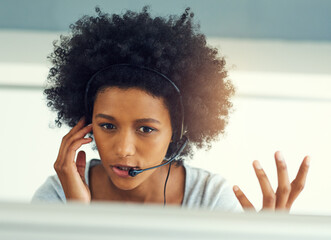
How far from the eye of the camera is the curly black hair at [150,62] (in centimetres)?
136

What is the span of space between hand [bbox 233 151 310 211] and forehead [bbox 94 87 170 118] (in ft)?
1.09

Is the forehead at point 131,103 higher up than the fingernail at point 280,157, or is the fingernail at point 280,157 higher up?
the forehead at point 131,103

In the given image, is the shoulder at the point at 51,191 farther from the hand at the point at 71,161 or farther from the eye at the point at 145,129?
the eye at the point at 145,129

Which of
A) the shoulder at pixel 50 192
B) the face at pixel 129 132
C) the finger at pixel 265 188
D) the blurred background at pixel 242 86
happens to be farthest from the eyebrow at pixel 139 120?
the finger at pixel 265 188

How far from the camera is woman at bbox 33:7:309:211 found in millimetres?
1361

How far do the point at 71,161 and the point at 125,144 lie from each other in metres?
0.18

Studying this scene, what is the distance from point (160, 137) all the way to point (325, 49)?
579 millimetres

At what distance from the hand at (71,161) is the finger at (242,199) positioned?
0.44 metres

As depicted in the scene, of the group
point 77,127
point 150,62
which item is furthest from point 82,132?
point 150,62

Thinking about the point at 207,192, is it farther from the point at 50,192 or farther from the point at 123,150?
the point at 50,192

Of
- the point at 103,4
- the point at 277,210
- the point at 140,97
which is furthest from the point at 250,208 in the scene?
the point at 103,4

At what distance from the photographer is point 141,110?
1.36 meters

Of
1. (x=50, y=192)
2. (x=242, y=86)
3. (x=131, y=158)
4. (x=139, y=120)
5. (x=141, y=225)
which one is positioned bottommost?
(x=141, y=225)

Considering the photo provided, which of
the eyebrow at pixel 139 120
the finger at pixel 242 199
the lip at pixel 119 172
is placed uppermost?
the eyebrow at pixel 139 120
